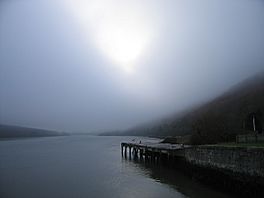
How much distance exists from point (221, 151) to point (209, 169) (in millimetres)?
2266

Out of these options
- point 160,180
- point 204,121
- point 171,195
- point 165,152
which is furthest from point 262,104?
point 171,195

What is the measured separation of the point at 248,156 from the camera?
1727 cm

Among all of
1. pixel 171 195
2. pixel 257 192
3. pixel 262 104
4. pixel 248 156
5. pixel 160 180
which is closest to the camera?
pixel 257 192

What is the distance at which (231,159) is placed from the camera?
19000mm

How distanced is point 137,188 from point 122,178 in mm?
5317

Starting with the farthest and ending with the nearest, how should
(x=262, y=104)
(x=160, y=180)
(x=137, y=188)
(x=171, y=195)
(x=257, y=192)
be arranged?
(x=262, y=104), (x=160, y=180), (x=137, y=188), (x=171, y=195), (x=257, y=192)

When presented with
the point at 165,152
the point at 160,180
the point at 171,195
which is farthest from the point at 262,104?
the point at 171,195

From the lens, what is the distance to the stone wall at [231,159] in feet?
53.8

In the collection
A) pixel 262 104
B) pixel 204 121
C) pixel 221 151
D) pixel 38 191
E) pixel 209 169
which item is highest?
pixel 262 104

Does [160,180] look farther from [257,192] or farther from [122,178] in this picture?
Result: [257,192]

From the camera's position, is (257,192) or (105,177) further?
(105,177)

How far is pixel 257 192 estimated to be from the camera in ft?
53.2

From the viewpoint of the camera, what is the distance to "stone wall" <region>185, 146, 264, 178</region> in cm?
1639

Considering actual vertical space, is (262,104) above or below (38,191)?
above
